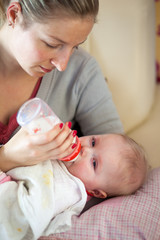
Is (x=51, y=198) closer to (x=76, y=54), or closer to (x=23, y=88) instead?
(x=23, y=88)

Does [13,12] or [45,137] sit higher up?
[13,12]

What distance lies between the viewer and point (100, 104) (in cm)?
158

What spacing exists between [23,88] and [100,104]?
1.38 feet

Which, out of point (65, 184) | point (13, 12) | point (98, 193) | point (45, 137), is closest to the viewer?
point (45, 137)

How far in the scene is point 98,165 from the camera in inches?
51.3

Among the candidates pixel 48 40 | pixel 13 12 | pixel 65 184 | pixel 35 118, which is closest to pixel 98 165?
pixel 65 184

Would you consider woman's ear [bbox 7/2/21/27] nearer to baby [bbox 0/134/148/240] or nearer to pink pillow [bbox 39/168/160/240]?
baby [bbox 0/134/148/240]

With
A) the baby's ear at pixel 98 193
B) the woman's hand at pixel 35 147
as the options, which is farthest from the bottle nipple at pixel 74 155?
the baby's ear at pixel 98 193

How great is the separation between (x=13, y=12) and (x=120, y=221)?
90cm

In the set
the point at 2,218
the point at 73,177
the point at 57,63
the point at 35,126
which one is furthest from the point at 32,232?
the point at 57,63

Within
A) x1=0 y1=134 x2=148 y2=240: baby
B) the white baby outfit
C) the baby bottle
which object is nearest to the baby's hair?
x1=0 y1=134 x2=148 y2=240: baby

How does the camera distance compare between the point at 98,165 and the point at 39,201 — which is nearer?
the point at 39,201

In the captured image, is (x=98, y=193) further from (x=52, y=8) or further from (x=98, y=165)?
(x=52, y=8)

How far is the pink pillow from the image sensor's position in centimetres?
118
